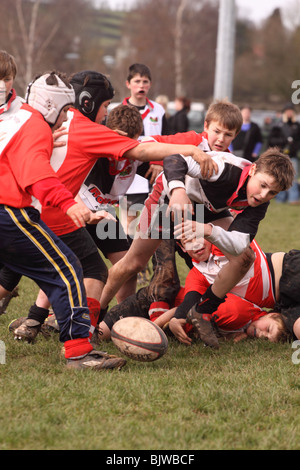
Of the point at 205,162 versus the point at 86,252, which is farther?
the point at 86,252

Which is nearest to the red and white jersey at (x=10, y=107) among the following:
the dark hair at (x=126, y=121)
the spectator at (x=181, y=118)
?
the dark hair at (x=126, y=121)

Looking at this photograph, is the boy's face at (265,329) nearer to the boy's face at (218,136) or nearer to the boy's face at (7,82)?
the boy's face at (218,136)

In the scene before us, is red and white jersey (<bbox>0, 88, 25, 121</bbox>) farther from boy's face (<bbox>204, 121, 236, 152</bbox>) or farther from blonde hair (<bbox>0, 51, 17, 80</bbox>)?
boy's face (<bbox>204, 121, 236, 152</bbox>)

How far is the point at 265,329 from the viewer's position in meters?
5.17

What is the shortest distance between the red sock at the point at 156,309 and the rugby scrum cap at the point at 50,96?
1.83 m

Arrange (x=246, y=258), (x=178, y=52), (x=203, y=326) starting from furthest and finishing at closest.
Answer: (x=178, y=52)
(x=203, y=326)
(x=246, y=258)

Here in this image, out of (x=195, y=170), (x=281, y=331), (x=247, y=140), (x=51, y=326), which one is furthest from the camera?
(x=247, y=140)

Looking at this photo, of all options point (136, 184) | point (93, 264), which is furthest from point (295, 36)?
point (93, 264)

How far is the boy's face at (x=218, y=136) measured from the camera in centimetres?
541

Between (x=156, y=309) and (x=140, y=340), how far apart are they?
106 cm

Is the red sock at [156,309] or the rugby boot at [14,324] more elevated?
the red sock at [156,309]

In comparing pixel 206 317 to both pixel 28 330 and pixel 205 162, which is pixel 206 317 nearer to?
pixel 205 162

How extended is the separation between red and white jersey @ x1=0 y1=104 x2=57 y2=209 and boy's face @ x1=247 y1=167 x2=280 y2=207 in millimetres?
1450

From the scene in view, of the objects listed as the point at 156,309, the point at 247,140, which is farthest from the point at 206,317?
the point at 247,140
